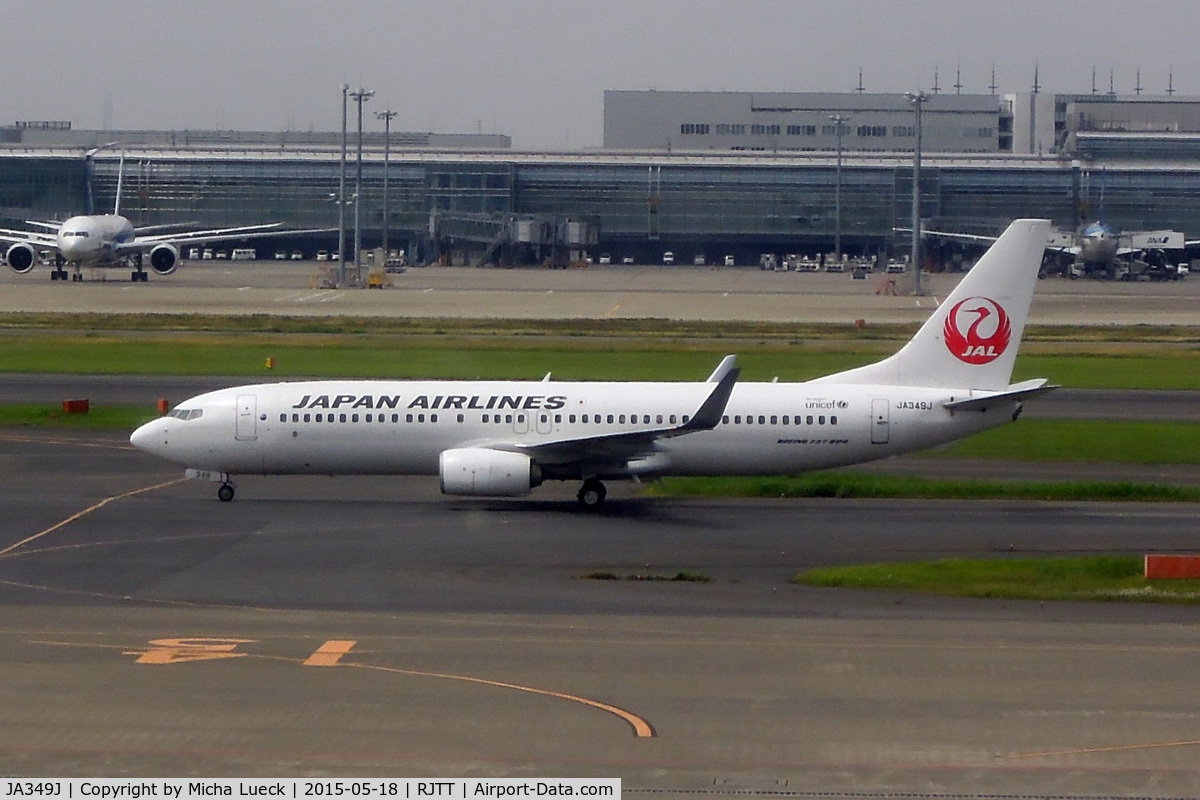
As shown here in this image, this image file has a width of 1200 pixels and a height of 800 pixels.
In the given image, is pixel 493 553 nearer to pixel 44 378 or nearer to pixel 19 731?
pixel 19 731

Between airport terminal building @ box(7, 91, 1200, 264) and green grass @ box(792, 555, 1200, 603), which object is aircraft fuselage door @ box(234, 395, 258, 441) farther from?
airport terminal building @ box(7, 91, 1200, 264)

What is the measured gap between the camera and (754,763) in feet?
58.5

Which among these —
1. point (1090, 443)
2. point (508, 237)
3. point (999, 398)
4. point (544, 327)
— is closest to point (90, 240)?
point (544, 327)

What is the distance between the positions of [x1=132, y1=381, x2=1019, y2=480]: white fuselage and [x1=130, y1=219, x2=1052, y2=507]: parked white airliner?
3cm

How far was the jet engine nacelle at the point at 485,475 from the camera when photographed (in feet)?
119

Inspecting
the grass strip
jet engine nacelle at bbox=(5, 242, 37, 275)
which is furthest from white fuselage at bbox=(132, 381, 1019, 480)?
jet engine nacelle at bbox=(5, 242, 37, 275)

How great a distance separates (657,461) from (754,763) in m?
20.5

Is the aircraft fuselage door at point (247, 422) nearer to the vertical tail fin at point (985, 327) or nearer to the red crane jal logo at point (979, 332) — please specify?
the vertical tail fin at point (985, 327)

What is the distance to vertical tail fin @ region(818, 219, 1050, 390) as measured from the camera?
129 feet

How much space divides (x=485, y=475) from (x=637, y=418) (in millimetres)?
4481

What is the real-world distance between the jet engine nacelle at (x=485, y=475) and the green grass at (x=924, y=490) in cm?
510

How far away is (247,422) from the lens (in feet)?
125

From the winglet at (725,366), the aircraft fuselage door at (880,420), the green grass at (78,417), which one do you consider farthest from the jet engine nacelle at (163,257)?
the aircraft fuselage door at (880,420)

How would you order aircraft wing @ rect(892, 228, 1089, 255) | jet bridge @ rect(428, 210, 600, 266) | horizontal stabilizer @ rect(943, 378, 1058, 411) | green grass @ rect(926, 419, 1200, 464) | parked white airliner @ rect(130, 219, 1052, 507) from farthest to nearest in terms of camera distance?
jet bridge @ rect(428, 210, 600, 266) < aircraft wing @ rect(892, 228, 1089, 255) < green grass @ rect(926, 419, 1200, 464) < parked white airliner @ rect(130, 219, 1052, 507) < horizontal stabilizer @ rect(943, 378, 1058, 411)
